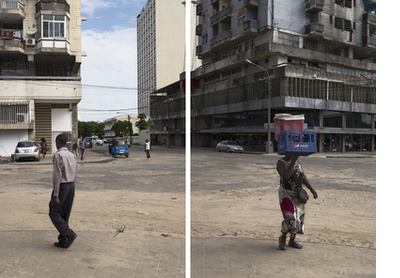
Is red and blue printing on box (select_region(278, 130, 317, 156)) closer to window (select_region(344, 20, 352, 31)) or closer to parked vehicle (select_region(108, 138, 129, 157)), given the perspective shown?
parked vehicle (select_region(108, 138, 129, 157))

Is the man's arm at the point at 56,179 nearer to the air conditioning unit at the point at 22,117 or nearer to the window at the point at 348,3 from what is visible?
the air conditioning unit at the point at 22,117

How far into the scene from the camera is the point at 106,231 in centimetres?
562

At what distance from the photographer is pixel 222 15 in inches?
1911

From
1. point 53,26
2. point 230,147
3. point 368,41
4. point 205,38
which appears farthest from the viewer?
point 205,38

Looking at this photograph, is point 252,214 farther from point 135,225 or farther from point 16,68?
point 16,68

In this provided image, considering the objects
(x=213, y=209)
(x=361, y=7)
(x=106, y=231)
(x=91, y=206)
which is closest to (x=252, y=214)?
(x=213, y=209)

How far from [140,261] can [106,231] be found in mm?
1508

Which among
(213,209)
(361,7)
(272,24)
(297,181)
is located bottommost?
(213,209)

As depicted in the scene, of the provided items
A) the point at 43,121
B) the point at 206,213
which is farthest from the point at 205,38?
the point at 206,213

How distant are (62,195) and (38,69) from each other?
28547 mm

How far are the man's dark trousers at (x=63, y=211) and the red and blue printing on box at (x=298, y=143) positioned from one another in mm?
3043

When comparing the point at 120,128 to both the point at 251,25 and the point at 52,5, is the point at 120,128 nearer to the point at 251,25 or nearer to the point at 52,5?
the point at 251,25

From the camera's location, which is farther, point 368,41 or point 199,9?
point 199,9

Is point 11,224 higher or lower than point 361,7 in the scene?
lower
